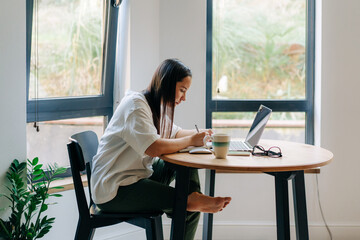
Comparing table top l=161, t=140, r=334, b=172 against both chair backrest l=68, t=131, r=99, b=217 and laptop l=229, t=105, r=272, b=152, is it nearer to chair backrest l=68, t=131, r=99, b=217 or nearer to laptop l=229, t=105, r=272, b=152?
laptop l=229, t=105, r=272, b=152

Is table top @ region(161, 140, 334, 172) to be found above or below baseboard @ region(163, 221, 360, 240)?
above

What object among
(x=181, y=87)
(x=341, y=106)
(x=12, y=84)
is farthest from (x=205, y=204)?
(x=341, y=106)

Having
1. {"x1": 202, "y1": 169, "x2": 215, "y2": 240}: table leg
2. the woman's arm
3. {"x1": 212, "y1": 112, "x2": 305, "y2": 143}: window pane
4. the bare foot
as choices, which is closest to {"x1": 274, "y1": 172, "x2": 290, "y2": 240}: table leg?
the bare foot

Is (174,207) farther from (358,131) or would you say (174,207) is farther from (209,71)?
(358,131)

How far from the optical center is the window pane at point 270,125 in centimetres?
328

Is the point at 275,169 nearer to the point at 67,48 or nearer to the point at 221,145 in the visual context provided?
the point at 221,145

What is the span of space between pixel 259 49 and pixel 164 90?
135 centimetres

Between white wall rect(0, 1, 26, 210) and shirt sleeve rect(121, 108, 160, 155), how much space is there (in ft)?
1.81

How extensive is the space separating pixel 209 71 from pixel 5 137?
1606 mm

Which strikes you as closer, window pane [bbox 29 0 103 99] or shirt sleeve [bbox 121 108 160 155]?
shirt sleeve [bbox 121 108 160 155]

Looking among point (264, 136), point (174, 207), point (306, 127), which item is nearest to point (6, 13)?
point (174, 207)

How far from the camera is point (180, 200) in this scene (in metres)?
1.90

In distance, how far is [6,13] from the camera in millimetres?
2080

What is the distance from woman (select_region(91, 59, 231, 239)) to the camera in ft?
6.46
